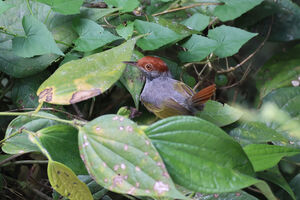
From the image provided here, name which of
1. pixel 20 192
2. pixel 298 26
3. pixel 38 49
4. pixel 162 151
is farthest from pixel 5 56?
pixel 298 26

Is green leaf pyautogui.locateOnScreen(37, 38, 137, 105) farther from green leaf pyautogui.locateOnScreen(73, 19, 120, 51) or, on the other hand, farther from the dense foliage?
green leaf pyautogui.locateOnScreen(73, 19, 120, 51)

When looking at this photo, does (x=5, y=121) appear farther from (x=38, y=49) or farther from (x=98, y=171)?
(x=98, y=171)

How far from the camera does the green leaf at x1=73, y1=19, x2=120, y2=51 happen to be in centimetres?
129

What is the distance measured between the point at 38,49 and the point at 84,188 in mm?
521

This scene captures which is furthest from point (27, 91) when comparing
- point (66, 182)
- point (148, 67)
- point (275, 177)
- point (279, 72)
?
point (279, 72)

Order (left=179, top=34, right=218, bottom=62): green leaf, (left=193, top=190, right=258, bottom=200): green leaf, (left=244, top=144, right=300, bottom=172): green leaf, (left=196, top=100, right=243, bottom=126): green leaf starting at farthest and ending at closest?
(left=179, top=34, right=218, bottom=62): green leaf < (left=196, top=100, right=243, bottom=126): green leaf < (left=193, top=190, right=258, bottom=200): green leaf < (left=244, top=144, right=300, bottom=172): green leaf

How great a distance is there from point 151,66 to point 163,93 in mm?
112

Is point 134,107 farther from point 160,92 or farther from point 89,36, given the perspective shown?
point 89,36

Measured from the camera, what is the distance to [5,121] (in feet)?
4.75

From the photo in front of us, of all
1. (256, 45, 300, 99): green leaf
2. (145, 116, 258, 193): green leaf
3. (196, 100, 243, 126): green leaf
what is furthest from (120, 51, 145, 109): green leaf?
(256, 45, 300, 99): green leaf

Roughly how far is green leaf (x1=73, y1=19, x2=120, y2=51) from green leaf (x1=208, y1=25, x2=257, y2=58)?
0.40m

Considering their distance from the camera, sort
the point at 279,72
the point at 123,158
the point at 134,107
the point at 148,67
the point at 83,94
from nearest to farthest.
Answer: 1. the point at 123,158
2. the point at 83,94
3. the point at 148,67
4. the point at 134,107
5. the point at 279,72

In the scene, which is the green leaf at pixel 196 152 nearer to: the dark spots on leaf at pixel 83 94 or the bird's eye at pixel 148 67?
the dark spots on leaf at pixel 83 94

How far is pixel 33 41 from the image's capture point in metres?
1.22
